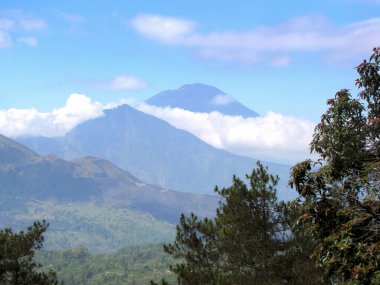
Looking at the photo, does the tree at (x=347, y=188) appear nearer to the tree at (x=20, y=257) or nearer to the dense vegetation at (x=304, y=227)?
the dense vegetation at (x=304, y=227)

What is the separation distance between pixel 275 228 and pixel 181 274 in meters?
7.70

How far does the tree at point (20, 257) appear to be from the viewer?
32.2m

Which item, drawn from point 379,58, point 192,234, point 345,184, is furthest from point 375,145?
point 192,234

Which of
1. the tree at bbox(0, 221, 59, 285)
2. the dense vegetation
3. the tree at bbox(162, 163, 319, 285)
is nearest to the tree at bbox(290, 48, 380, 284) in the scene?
the dense vegetation

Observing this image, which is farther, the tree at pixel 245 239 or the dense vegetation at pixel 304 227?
the tree at pixel 245 239

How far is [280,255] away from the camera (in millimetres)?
33375

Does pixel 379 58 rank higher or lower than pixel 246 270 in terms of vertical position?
higher

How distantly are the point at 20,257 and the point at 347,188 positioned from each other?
25042 millimetres

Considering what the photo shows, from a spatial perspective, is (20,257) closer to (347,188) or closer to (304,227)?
(304,227)

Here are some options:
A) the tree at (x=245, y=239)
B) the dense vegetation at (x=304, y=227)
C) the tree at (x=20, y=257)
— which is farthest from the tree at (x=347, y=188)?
the tree at (x=20, y=257)

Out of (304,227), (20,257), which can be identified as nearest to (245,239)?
(304,227)

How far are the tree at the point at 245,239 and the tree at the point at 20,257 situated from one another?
986 cm

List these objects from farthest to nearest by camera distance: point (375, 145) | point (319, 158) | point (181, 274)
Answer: point (181, 274), point (319, 158), point (375, 145)

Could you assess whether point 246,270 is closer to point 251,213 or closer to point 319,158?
point 251,213
